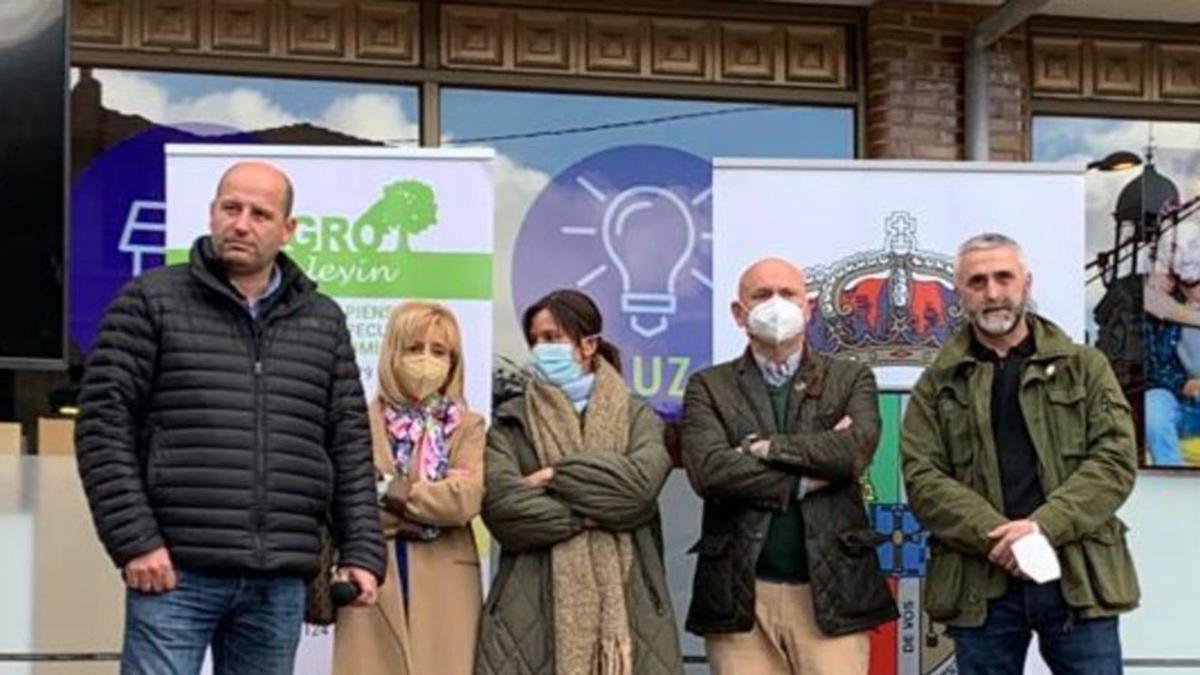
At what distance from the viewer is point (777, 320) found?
563 centimetres

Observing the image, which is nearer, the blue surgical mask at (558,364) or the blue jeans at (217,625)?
the blue jeans at (217,625)

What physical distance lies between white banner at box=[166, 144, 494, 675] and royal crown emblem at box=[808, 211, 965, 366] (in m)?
1.23

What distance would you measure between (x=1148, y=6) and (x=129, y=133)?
170 inches

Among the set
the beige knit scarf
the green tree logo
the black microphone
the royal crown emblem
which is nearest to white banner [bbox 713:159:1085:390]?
the royal crown emblem

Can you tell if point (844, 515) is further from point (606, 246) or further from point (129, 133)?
point (129, 133)

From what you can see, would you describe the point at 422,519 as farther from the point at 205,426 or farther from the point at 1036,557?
the point at 1036,557

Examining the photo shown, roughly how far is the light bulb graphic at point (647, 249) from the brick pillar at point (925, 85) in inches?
36.3

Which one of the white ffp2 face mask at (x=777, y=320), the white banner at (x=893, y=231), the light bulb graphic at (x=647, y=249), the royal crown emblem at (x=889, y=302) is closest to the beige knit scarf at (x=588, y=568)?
the white ffp2 face mask at (x=777, y=320)

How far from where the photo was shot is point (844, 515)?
5562 millimetres

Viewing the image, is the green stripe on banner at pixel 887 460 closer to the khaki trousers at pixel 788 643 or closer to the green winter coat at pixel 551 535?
the khaki trousers at pixel 788 643

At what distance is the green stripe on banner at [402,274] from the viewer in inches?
251

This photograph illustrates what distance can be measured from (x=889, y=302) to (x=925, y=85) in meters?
1.63

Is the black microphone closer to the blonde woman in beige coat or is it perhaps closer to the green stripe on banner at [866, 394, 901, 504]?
the blonde woman in beige coat

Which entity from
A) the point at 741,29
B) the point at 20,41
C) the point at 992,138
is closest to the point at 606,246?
the point at 741,29
